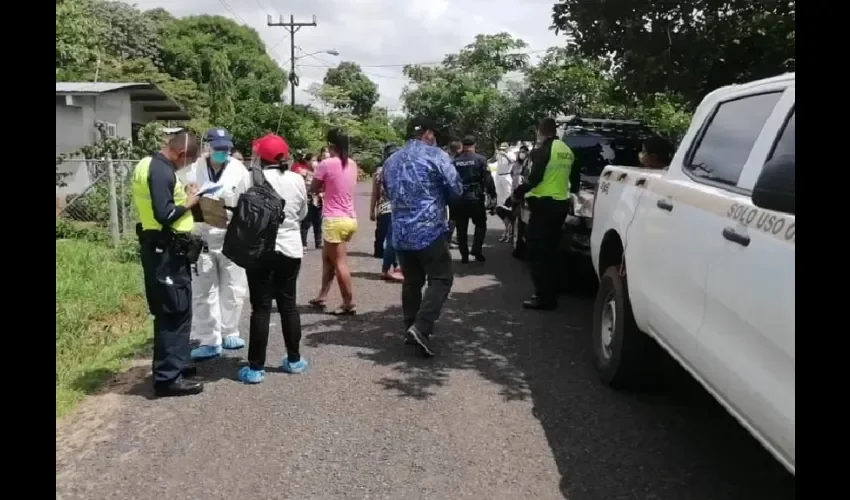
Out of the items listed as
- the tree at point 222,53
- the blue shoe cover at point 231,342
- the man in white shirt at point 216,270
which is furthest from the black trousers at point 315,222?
the tree at point 222,53

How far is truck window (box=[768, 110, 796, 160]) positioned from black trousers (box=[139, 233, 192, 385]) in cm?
352

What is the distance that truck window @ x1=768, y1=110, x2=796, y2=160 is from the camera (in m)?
2.95

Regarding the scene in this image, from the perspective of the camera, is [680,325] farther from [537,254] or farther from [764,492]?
[537,254]

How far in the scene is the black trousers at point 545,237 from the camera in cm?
720

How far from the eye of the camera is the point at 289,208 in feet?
17.8

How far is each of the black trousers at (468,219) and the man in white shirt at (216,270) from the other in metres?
4.21

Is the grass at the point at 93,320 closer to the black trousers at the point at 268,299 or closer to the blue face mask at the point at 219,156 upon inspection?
the black trousers at the point at 268,299

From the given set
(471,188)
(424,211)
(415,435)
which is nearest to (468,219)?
(471,188)

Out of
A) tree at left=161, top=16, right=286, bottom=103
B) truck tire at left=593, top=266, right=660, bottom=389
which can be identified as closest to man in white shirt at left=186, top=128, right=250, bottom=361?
truck tire at left=593, top=266, right=660, bottom=389

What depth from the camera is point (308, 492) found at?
3652mm

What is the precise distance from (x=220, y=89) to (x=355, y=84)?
80.1 feet

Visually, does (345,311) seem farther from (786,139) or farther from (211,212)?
(786,139)
